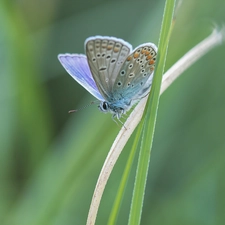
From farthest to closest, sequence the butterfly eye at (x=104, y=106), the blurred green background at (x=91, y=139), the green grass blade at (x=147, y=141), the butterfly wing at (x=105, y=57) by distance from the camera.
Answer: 1. the blurred green background at (x=91, y=139)
2. the butterfly eye at (x=104, y=106)
3. the butterfly wing at (x=105, y=57)
4. the green grass blade at (x=147, y=141)

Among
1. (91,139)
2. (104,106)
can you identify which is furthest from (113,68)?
(91,139)

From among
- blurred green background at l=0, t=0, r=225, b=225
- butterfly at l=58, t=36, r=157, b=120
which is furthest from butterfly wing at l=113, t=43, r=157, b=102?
blurred green background at l=0, t=0, r=225, b=225

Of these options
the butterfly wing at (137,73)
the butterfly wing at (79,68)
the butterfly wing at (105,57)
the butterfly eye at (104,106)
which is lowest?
the butterfly wing at (137,73)

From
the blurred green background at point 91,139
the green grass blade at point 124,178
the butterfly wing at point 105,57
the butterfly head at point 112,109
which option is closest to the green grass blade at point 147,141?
the green grass blade at point 124,178

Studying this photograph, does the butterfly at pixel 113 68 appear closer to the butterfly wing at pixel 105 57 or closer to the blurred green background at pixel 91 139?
the butterfly wing at pixel 105 57

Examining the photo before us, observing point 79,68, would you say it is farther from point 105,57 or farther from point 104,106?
point 104,106

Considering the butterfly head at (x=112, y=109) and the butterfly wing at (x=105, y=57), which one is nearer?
the butterfly wing at (x=105, y=57)

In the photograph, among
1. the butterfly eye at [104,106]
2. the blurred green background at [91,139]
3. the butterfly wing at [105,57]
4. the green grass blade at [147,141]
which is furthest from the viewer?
the blurred green background at [91,139]
